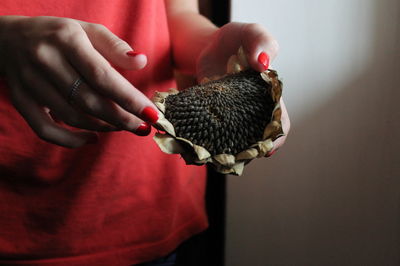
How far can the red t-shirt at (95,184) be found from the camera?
43 cm

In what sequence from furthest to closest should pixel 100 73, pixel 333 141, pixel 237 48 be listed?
pixel 333 141
pixel 237 48
pixel 100 73

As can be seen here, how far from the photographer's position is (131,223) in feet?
1.61

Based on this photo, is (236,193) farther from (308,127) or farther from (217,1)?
(217,1)

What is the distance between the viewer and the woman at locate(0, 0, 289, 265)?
0.31 meters

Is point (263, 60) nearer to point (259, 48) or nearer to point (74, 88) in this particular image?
point (259, 48)

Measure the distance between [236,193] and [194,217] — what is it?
16 cm

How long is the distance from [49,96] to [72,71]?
0.04 meters

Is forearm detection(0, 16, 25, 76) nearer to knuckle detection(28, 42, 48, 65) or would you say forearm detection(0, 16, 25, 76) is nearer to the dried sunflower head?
knuckle detection(28, 42, 48, 65)

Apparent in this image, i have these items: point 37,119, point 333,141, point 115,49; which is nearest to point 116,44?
point 115,49

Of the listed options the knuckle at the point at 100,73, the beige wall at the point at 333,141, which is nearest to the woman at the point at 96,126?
the knuckle at the point at 100,73

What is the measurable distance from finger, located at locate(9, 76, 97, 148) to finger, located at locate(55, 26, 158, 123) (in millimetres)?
78

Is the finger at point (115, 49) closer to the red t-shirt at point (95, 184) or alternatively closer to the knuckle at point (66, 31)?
the knuckle at point (66, 31)

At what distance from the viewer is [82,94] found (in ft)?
1.02

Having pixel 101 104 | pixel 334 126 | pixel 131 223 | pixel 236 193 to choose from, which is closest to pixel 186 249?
pixel 236 193
